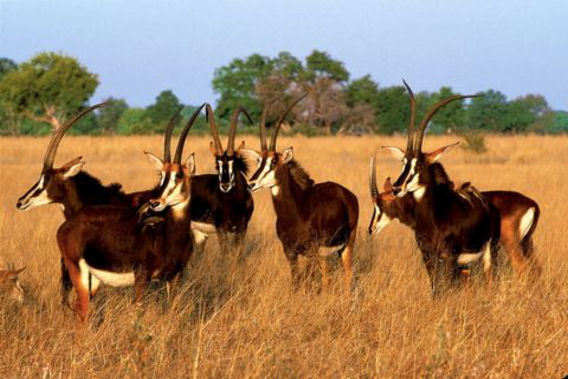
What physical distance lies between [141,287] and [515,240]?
12.6ft

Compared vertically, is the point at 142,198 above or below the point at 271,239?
above

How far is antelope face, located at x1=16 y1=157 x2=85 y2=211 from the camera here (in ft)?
22.8

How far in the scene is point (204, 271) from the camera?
8.16 m

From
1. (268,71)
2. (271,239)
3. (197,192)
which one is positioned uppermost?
(268,71)

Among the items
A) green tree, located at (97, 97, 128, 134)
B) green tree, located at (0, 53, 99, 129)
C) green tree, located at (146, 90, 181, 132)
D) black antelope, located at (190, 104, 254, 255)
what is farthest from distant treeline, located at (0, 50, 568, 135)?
black antelope, located at (190, 104, 254, 255)

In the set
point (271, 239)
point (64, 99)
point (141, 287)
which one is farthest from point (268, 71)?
point (141, 287)

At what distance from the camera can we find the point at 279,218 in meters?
7.78

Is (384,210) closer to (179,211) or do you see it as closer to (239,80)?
(179,211)

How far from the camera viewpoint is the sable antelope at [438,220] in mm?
6793

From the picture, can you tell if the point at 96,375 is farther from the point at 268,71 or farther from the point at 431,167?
the point at 268,71

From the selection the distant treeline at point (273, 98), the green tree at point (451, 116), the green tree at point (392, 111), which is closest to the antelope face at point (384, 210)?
the distant treeline at point (273, 98)

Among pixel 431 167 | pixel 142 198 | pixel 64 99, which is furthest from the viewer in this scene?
pixel 64 99

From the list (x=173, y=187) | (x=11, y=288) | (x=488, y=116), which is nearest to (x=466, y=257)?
(x=173, y=187)

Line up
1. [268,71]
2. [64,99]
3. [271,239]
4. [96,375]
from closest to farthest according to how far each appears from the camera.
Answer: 1. [96,375]
2. [271,239]
3. [64,99]
4. [268,71]
